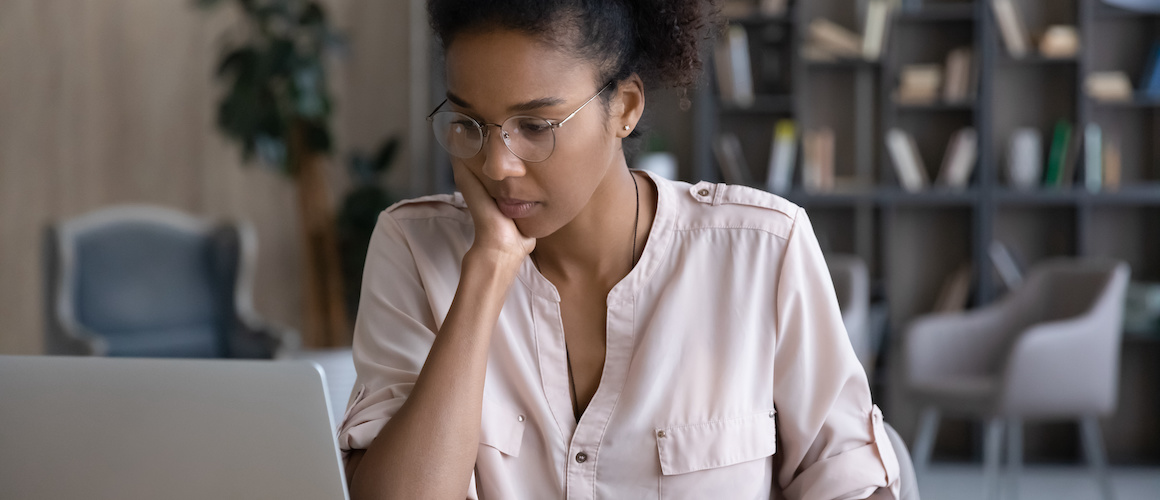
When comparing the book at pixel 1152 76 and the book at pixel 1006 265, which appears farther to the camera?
the book at pixel 1006 265

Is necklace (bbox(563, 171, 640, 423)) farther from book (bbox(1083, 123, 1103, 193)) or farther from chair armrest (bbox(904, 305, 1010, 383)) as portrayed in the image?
book (bbox(1083, 123, 1103, 193))

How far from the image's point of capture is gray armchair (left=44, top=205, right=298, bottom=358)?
3.53 metres

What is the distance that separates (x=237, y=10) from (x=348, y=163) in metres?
0.89

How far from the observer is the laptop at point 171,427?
27.2 inches

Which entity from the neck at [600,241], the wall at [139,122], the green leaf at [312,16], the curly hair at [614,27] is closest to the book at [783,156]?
the wall at [139,122]

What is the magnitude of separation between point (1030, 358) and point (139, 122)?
3719mm

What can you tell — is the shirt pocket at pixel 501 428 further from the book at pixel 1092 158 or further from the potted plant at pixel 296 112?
the book at pixel 1092 158

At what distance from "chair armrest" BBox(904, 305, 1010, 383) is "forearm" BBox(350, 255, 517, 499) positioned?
111 inches

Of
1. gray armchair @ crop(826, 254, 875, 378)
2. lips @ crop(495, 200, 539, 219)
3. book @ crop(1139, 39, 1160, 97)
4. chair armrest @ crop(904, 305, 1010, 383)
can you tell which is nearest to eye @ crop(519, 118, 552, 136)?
lips @ crop(495, 200, 539, 219)

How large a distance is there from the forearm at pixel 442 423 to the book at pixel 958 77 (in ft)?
12.0

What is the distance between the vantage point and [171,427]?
697mm

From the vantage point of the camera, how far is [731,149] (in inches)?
177

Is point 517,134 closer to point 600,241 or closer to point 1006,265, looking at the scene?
point 600,241

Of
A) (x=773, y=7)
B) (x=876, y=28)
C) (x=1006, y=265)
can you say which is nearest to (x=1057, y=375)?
(x=1006, y=265)
